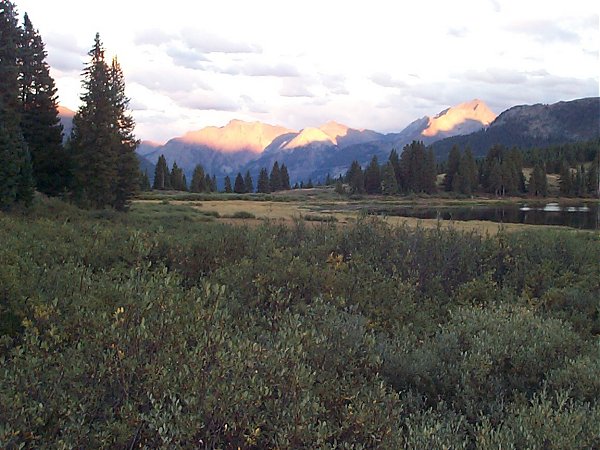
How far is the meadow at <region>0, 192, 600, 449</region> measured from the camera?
3.39 metres

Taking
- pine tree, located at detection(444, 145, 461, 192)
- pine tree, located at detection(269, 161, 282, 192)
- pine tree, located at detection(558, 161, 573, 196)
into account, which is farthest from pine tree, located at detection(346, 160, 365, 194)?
pine tree, located at detection(558, 161, 573, 196)

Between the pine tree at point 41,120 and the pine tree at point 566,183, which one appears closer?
the pine tree at point 41,120

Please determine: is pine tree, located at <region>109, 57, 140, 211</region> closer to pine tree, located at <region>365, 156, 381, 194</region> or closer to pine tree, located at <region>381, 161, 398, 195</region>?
pine tree, located at <region>381, 161, 398, 195</region>

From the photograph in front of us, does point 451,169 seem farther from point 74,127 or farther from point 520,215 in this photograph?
point 74,127

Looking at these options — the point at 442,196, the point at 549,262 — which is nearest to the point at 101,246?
the point at 549,262

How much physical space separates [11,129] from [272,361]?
3564 cm

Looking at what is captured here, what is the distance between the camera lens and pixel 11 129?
33125 millimetres

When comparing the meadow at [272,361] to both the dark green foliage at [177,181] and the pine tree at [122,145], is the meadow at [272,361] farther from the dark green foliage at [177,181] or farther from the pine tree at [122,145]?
the dark green foliage at [177,181]

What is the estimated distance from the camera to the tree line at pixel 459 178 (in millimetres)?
104312

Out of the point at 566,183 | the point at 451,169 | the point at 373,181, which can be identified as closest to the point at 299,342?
the point at 373,181

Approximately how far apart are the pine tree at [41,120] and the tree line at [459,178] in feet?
237

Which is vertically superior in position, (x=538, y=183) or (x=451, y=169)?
(x=451, y=169)

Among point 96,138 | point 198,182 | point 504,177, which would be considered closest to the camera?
point 96,138

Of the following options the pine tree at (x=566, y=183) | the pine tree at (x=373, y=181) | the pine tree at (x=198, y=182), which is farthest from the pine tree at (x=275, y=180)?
the pine tree at (x=566, y=183)
